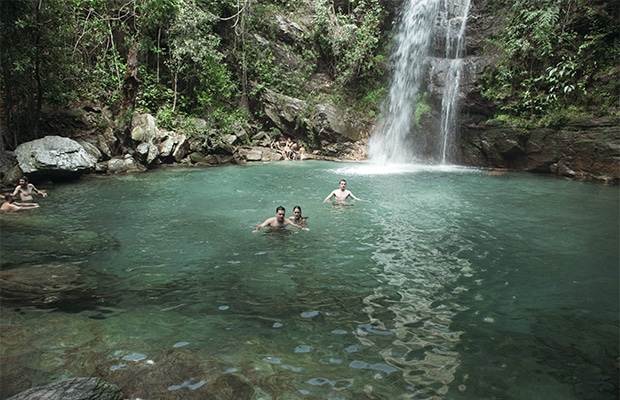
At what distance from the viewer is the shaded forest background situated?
579 inches

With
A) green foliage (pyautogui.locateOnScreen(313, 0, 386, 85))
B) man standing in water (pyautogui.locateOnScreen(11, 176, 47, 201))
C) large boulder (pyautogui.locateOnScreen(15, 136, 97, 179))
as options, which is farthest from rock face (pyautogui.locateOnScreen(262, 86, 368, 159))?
man standing in water (pyautogui.locateOnScreen(11, 176, 47, 201))

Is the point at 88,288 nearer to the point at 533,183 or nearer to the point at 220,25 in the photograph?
the point at 533,183

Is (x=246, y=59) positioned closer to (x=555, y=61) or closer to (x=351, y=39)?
(x=351, y=39)

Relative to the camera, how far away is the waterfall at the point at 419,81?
66.9 feet

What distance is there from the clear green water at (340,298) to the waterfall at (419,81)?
10.9 metres

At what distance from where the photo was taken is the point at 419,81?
22094 mm

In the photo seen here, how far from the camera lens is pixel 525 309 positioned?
4688 mm

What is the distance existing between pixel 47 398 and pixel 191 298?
241 cm

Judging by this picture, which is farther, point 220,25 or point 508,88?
point 220,25

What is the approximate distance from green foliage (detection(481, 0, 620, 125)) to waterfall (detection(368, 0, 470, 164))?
2.46 metres

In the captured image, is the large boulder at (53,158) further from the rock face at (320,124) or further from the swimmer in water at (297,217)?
the rock face at (320,124)

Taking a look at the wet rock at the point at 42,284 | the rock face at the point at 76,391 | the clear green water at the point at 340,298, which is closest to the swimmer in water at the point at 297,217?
the clear green water at the point at 340,298

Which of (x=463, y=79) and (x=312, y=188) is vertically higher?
(x=463, y=79)

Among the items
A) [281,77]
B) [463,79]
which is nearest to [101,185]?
[281,77]
